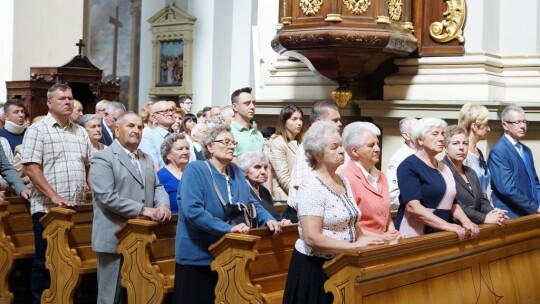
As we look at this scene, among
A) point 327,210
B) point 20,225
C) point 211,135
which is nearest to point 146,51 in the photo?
point 20,225

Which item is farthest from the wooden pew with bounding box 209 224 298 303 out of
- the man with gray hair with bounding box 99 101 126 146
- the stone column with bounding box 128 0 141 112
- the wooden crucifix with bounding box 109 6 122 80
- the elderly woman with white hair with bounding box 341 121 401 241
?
the wooden crucifix with bounding box 109 6 122 80

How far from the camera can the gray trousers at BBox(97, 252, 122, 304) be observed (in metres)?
5.89

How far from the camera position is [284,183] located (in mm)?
6934

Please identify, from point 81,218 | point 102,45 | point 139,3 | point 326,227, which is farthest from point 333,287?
point 102,45

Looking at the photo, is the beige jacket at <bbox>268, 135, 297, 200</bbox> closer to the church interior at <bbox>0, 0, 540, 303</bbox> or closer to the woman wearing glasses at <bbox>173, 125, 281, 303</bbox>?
the church interior at <bbox>0, 0, 540, 303</bbox>

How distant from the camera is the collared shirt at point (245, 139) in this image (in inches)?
277

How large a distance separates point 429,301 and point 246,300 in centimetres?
103

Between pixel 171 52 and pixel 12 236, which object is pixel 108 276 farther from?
pixel 171 52

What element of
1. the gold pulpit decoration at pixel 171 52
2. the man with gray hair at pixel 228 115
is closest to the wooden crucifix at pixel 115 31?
the gold pulpit decoration at pixel 171 52

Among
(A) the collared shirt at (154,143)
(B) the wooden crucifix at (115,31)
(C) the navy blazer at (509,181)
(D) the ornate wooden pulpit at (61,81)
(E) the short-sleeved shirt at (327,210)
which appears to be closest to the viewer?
(E) the short-sleeved shirt at (327,210)

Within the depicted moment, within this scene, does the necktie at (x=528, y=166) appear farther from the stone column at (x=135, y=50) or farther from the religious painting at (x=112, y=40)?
the religious painting at (x=112, y=40)

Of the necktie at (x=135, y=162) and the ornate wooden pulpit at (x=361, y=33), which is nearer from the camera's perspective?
the necktie at (x=135, y=162)

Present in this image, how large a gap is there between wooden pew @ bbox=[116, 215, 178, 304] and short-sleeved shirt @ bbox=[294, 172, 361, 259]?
5.00ft

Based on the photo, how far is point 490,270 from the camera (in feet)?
18.3
